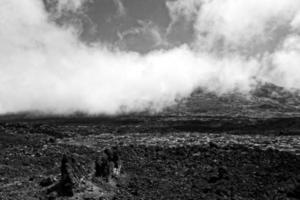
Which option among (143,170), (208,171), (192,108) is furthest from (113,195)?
(192,108)

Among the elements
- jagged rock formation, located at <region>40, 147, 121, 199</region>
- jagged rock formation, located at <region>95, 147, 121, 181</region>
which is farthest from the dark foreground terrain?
jagged rock formation, located at <region>95, 147, 121, 181</region>

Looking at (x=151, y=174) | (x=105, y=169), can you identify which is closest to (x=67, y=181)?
(x=105, y=169)

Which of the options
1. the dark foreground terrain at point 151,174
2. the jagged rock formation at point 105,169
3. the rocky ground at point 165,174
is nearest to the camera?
the dark foreground terrain at point 151,174

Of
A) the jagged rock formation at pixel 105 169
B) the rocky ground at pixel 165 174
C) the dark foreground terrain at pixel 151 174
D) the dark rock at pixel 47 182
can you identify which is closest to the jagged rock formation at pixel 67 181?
the dark foreground terrain at pixel 151 174

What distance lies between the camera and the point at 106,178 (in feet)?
70.0

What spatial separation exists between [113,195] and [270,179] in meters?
11.6

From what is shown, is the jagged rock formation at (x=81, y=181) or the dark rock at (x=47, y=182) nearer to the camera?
the jagged rock formation at (x=81, y=181)

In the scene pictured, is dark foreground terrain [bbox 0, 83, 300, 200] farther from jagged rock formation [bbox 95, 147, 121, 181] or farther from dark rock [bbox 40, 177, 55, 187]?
jagged rock formation [bbox 95, 147, 121, 181]

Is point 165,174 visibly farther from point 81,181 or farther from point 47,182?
point 47,182

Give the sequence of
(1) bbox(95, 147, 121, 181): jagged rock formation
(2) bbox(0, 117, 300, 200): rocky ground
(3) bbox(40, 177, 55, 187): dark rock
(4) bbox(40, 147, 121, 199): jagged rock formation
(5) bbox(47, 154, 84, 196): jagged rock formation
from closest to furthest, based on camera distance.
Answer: (5) bbox(47, 154, 84, 196): jagged rock formation, (4) bbox(40, 147, 121, 199): jagged rock formation, (2) bbox(0, 117, 300, 200): rocky ground, (3) bbox(40, 177, 55, 187): dark rock, (1) bbox(95, 147, 121, 181): jagged rock formation

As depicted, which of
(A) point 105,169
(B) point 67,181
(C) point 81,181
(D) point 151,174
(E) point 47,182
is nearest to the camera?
(B) point 67,181

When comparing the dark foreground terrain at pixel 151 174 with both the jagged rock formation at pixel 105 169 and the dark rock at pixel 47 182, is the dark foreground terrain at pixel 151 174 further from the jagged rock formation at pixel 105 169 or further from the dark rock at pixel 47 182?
the jagged rock formation at pixel 105 169

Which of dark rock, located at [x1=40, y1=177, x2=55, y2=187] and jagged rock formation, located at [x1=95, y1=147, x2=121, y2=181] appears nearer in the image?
dark rock, located at [x1=40, y1=177, x2=55, y2=187]

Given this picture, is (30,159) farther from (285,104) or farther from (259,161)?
(285,104)
